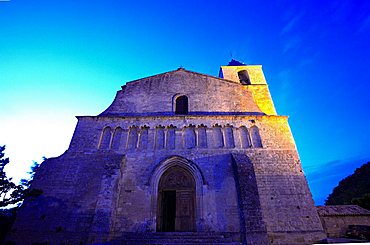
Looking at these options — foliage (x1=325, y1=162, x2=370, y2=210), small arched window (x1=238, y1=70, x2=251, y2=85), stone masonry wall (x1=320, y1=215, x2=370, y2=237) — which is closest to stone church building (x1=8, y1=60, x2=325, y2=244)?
stone masonry wall (x1=320, y1=215, x2=370, y2=237)

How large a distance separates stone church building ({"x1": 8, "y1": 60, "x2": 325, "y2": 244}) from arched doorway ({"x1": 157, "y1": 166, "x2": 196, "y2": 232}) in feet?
0.17

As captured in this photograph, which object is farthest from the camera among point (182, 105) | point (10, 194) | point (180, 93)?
point (180, 93)

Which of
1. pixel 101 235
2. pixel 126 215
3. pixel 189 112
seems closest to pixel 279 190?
pixel 189 112

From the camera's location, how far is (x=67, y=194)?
385 inches

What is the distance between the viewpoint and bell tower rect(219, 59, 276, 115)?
615 inches

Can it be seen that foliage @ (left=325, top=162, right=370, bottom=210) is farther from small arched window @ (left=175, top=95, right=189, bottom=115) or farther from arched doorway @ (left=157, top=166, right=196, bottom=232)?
small arched window @ (left=175, top=95, right=189, bottom=115)

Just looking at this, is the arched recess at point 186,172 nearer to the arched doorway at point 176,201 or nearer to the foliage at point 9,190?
the arched doorway at point 176,201

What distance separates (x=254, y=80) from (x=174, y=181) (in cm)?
1213

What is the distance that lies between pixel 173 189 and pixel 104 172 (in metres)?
3.79

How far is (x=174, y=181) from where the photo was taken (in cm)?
1079

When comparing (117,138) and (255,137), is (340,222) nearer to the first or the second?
(255,137)

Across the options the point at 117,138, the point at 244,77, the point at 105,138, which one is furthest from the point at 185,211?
the point at 244,77

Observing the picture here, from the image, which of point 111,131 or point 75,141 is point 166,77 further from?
point 75,141

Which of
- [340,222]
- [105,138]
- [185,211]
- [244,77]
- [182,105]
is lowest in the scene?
[340,222]
